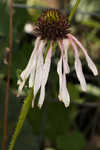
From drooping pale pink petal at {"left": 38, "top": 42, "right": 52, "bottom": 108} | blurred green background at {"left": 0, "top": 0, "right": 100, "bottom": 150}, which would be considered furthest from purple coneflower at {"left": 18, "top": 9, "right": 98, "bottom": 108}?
blurred green background at {"left": 0, "top": 0, "right": 100, "bottom": 150}

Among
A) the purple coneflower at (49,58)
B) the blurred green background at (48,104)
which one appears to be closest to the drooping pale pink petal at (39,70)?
the purple coneflower at (49,58)

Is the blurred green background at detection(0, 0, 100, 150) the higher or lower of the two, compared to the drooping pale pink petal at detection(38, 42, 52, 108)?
lower

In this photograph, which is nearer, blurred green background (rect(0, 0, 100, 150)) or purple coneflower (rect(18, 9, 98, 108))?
purple coneflower (rect(18, 9, 98, 108))

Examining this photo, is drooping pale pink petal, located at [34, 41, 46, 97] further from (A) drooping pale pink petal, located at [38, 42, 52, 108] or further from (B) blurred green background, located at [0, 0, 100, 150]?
(B) blurred green background, located at [0, 0, 100, 150]

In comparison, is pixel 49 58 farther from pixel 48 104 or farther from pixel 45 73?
pixel 48 104

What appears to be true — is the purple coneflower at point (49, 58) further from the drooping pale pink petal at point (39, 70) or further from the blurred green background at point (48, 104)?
the blurred green background at point (48, 104)

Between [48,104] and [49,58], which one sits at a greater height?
[49,58]

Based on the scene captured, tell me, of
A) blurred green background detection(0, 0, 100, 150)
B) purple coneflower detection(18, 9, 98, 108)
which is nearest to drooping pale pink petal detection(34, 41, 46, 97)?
purple coneflower detection(18, 9, 98, 108)

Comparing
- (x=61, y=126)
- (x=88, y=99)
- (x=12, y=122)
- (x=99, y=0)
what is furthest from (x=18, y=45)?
(x=99, y=0)

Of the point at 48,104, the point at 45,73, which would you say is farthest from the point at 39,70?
the point at 48,104

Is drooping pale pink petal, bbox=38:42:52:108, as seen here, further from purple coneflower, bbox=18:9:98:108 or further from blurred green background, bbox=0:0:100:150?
blurred green background, bbox=0:0:100:150
